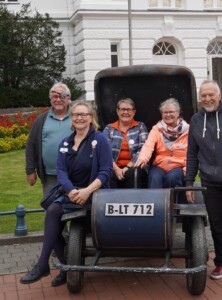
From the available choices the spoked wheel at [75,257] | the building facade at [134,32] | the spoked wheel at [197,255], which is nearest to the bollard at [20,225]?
the spoked wheel at [75,257]

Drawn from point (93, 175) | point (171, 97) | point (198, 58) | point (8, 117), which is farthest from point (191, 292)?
point (198, 58)

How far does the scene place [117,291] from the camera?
5.23 meters

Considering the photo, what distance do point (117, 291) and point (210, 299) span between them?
0.91 metres

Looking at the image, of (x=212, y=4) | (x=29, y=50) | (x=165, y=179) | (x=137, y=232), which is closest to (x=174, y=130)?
(x=165, y=179)

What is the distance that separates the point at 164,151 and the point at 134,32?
62.5 ft

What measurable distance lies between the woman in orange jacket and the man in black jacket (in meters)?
0.43

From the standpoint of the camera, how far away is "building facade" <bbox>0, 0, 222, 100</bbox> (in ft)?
78.5

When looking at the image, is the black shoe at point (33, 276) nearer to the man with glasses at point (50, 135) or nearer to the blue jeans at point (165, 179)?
the man with glasses at point (50, 135)

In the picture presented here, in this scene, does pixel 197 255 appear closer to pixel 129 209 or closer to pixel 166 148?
pixel 129 209

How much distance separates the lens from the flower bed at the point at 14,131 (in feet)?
50.4

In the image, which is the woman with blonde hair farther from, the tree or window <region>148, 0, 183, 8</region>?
window <region>148, 0, 183, 8</region>

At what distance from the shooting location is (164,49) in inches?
1010

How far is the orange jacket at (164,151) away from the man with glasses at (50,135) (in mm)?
922

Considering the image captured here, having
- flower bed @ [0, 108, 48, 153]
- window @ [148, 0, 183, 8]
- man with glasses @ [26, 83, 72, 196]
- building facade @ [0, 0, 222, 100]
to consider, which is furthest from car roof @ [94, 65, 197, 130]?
window @ [148, 0, 183, 8]
